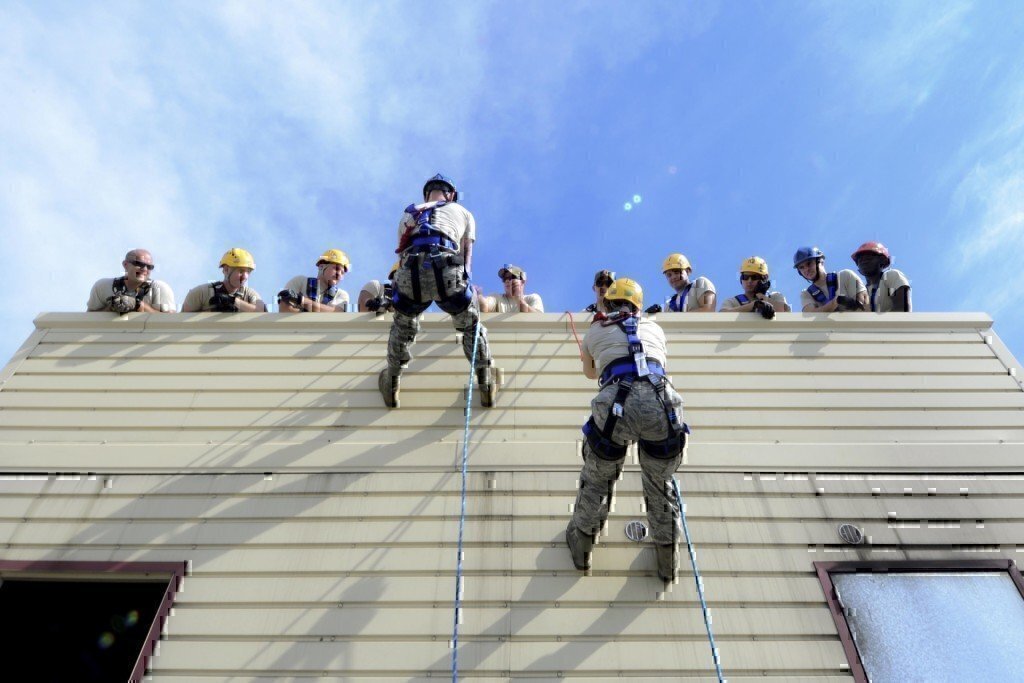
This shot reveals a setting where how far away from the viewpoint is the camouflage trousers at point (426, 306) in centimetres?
513

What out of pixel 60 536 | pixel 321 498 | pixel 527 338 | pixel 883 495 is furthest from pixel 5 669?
pixel 883 495

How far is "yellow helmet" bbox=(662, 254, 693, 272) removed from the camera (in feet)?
25.2

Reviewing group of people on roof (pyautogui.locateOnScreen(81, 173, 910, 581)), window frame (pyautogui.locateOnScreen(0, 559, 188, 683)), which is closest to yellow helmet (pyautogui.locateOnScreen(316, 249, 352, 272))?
group of people on roof (pyautogui.locateOnScreen(81, 173, 910, 581))

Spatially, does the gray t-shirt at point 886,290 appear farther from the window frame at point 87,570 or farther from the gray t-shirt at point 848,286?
the window frame at point 87,570

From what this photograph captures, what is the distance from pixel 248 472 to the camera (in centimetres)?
526

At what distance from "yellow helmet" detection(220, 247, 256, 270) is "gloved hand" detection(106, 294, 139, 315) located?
947 millimetres

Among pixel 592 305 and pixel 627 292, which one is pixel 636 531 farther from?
pixel 592 305

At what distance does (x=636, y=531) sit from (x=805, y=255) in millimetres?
4162

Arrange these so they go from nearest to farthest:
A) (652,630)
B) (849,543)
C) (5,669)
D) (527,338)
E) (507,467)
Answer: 1. (652,630)
2. (849,543)
3. (507,467)
4. (5,669)
5. (527,338)

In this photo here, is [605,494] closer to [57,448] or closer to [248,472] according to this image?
[248,472]

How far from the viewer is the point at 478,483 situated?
16.9 ft

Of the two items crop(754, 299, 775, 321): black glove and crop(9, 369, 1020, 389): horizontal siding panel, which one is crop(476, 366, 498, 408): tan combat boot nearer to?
crop(9, 369, 1020, 389): horizontal siding panel

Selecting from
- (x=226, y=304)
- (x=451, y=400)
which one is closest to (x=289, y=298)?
(x=226, y=304)

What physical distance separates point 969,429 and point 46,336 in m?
8.80
